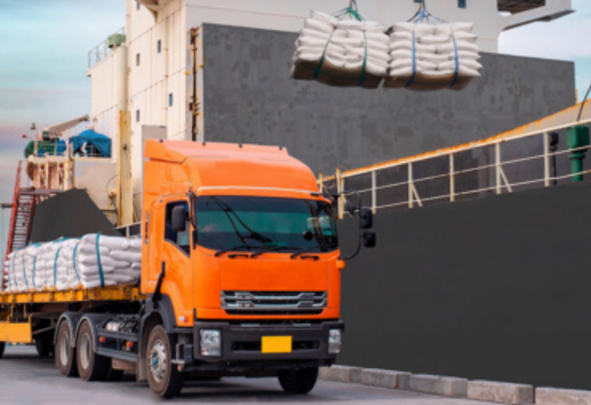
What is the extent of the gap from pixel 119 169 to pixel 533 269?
2326 cm

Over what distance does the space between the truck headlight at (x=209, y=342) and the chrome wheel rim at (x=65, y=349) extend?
5688 mm

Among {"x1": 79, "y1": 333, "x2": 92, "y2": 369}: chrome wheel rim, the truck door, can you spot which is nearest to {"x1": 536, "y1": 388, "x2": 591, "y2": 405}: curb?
the truck door

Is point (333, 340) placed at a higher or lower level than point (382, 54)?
lower

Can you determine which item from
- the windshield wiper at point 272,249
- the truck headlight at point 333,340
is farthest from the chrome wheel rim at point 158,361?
the truck headlight at point 333,340

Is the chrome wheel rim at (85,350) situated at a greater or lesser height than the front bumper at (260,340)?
lesser

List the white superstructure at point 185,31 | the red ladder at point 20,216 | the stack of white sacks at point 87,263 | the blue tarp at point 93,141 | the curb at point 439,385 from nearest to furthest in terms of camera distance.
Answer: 1. the curb at point 439,385
2. the stack of white sacks at point 87,263
3. the white superstructure at point 185,31
4. the red ladder at point 20,216
5. the blue tarp at point 93,141

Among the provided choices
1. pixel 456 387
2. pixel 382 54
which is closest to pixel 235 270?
pixel 456 387

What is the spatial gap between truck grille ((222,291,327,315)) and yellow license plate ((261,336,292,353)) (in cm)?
36

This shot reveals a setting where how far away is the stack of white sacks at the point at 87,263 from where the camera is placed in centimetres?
1684

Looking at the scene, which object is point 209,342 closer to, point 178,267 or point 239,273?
point 239,273

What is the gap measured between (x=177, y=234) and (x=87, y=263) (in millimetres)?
3555

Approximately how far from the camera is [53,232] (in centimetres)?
3688

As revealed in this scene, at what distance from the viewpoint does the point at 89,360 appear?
1725 cm

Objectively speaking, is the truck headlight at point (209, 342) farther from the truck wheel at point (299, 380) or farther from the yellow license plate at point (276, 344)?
the truck wheel at point (299, 380)
